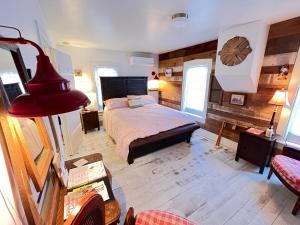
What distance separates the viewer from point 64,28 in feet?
7.65

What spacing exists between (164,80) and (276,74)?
3.00m

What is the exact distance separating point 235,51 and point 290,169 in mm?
1840

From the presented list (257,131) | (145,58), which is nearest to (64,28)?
(145,58)

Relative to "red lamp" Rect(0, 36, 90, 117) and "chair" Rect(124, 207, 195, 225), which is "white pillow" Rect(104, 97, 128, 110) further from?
"red lamp" Rect(0, 36, 90, 117)

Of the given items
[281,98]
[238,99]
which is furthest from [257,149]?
[238,99]

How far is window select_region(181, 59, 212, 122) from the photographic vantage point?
3.37 meters

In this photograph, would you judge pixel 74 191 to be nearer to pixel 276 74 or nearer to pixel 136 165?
pixel 136 165

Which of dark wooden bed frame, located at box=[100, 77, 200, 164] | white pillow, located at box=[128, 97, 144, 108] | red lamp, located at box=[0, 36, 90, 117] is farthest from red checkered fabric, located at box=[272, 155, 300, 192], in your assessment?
white pillow, located at box=[128, 97, 144, 108]

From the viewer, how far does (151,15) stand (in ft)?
6.10

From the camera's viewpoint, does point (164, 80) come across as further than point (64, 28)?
Yes

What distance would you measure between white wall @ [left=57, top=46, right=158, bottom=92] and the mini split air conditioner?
0.13 meters

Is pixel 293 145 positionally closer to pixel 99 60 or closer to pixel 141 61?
pixel 141 61

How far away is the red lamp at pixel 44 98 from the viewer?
447 millimetres

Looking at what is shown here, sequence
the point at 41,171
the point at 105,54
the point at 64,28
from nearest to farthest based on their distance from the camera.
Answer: the point at 41,171
the point at 64,28
the point at 105,54
